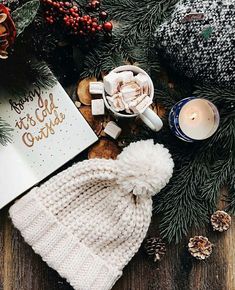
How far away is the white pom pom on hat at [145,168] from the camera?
996mm

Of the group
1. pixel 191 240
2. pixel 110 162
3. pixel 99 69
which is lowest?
pixel 191 240

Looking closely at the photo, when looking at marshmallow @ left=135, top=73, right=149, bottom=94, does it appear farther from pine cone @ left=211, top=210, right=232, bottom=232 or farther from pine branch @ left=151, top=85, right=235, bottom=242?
pine cone @ left=211, top=210, right=232, bottom=232

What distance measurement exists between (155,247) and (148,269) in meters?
0.06

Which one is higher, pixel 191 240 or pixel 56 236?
pixel 56 236

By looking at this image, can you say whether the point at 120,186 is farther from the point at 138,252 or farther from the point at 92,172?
the point at 138,252

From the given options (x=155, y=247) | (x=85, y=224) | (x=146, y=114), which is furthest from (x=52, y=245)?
(x=146, y=114)

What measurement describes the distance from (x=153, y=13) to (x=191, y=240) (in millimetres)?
461

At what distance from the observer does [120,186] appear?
1.04 metres

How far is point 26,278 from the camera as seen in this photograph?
1108mm

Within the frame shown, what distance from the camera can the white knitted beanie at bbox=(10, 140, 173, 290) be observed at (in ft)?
3.43

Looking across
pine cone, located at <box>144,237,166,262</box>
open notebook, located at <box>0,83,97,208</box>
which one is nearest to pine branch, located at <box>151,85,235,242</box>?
pine cone, located at <box>144,237,166,262</box>

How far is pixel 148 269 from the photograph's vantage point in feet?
3.67

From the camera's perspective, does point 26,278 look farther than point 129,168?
Yes

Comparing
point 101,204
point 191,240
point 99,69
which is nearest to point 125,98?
point 99,69
